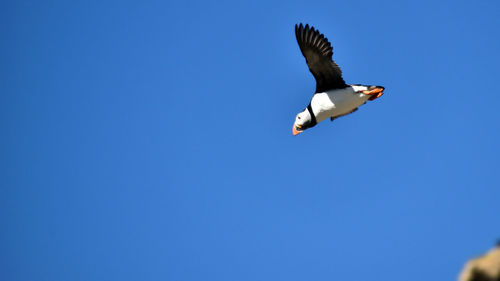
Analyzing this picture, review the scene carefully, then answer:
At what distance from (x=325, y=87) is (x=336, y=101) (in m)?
0.45

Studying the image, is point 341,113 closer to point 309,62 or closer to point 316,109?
point 316,109

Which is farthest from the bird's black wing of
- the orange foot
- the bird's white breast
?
the orange foot

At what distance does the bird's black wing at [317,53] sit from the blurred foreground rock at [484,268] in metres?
5.40

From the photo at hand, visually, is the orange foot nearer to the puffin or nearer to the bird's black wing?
the puffin

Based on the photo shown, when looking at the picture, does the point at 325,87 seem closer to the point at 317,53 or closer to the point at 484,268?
the point at 317,53

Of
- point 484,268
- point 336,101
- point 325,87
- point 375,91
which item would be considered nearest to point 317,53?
point 325,87

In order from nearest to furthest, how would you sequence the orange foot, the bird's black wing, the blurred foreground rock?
the blurred foreground rock < the bird's black wing < the orange foot

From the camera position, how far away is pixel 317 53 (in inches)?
387

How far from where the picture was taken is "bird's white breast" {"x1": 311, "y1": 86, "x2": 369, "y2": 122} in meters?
10.2

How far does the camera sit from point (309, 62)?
10031 mm

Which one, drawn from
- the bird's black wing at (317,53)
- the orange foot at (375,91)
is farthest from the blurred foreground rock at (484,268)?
the bird's black wing at (317,53)

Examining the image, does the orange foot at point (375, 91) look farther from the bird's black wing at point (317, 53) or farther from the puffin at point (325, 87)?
the bird's black wing at point (317, 53)

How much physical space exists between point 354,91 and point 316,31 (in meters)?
1.48

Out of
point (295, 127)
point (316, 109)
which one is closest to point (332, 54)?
point (316, 109)
